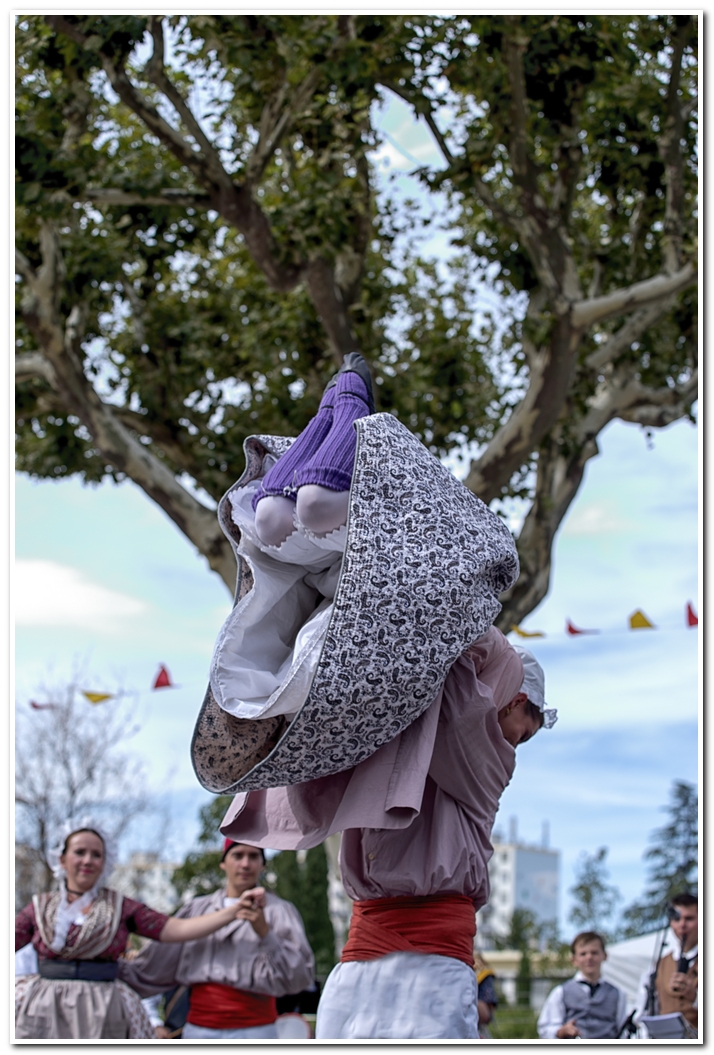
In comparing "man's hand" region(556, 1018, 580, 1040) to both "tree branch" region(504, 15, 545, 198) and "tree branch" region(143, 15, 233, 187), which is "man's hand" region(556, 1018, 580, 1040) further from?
"tree branch" region(143, 15, 233, 187)

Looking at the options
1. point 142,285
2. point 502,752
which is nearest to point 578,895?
point 142,285

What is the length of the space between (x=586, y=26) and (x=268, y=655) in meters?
6.18

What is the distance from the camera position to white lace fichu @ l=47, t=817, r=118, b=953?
437cm

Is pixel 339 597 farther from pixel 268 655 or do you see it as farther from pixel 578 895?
pixel 578 895

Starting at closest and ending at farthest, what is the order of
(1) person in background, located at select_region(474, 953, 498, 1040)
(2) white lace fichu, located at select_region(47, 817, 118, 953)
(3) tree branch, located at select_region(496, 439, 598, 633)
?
(2) white lace fichu, located at select_region(47, 817, 118, 953), (1) person in background, located at select_region(474, 953, 498, 1040), (3) tree branch, located at select_region(496, 439, 598, 633)

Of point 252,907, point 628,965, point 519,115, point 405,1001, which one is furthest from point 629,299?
point 628,965

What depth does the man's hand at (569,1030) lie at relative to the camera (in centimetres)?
645

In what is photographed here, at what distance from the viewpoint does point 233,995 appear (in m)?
4.68

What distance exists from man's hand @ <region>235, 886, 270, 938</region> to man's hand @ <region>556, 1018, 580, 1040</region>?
2705mm

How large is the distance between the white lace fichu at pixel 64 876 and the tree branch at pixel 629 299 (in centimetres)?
489

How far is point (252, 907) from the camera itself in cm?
454

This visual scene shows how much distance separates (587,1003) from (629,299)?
15.4 feet

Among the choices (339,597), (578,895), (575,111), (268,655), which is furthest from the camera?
(578,895)

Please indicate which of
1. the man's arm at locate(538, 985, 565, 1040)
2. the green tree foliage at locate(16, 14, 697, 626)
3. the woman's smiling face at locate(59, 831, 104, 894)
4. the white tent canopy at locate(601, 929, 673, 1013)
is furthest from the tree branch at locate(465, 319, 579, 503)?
the white tent canopy at locate(601, 929, 673, 1013)
